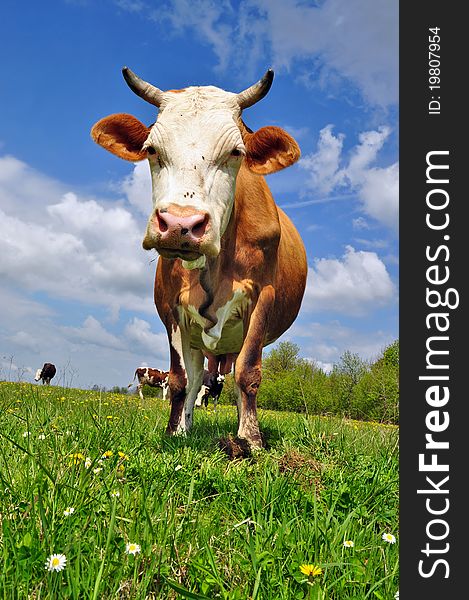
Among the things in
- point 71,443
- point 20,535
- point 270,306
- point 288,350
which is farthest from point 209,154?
point 288,350

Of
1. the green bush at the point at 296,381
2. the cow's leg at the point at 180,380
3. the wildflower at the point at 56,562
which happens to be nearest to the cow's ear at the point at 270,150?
the cow's leg at the point at 180,380

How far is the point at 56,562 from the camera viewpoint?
207 cm

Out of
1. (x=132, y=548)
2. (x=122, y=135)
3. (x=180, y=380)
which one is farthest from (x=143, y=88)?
(x=132, y=548)

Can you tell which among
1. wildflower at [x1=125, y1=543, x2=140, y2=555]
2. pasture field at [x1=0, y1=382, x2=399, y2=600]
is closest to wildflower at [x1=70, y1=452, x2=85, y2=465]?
pasture field at [x1=0, y1=382, x2=399, y2=600]

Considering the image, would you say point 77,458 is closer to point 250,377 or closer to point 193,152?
point 250,377

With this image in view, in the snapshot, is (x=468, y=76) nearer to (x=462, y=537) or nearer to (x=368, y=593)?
(x=462, y=537)

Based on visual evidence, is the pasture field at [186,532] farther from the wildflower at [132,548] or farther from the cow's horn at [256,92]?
the cow's horn at [256,92]

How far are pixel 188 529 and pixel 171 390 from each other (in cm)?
327

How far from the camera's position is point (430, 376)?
2.72 meters

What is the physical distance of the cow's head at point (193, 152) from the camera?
4020 millimetres

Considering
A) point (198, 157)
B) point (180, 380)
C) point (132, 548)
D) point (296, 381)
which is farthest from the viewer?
point (296, 381)

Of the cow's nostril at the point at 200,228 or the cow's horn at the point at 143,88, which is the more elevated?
the cow's horn at the point at 143,88

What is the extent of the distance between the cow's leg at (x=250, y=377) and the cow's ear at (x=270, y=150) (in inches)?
56.6

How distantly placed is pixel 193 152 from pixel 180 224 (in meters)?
0.87
